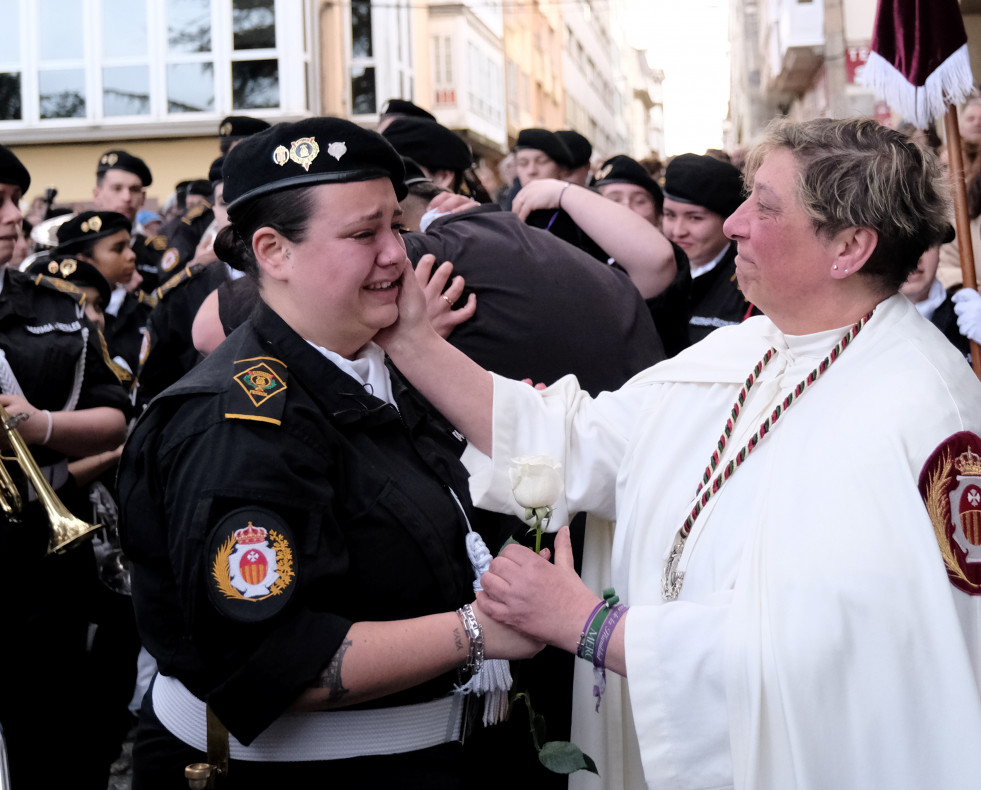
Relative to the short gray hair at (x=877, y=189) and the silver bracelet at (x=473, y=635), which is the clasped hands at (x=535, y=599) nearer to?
the silver bracelet at (x=473, y=635)

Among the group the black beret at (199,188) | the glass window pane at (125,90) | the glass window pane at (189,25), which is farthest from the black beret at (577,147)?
the glass window pane at (189,25)

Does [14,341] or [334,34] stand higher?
[334,34]

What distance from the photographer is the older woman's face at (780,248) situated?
230cm

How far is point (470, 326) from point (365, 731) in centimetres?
115

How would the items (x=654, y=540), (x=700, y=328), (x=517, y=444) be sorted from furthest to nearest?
(x=700, y=328)
(x=517, y=444)
(x=654, y=540)

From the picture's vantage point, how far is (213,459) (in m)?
1.94

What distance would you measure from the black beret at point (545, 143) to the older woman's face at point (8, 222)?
287cm

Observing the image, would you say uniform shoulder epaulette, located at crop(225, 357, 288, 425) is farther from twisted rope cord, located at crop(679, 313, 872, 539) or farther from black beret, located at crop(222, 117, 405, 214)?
twisted rope cord, located at crop(679, 313, 872, 539)

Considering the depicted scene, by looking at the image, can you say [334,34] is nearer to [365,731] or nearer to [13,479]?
[13,479]

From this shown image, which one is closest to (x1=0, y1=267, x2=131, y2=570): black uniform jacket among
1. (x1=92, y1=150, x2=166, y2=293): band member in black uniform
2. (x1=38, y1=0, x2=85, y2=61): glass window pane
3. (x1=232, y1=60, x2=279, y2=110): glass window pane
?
(x1=92, y1=150, x2=166, y2=293): band member in black uniform

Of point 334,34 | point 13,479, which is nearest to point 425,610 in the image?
point 13,479

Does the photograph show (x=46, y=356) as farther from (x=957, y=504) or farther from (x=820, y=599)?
(x=957, y=504)

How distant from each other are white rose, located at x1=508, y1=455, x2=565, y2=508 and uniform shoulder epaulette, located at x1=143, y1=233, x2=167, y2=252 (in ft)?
20.7

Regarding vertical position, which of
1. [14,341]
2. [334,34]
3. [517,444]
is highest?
[334,34]
